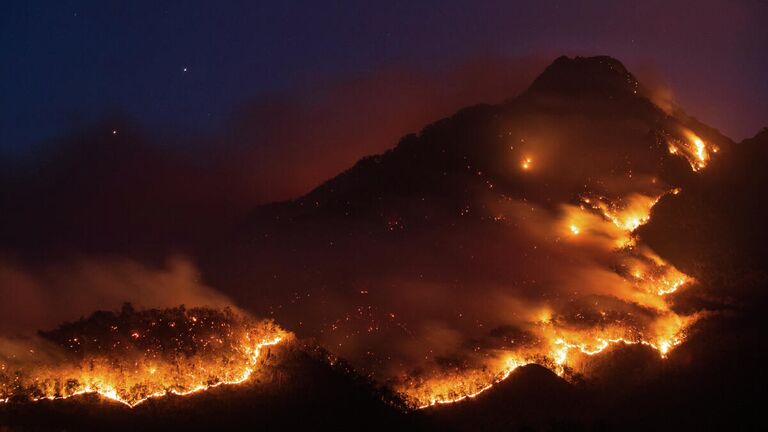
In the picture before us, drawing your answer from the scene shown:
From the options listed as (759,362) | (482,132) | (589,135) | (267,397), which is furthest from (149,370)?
(589,135)

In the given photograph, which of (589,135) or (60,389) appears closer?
(60,389)

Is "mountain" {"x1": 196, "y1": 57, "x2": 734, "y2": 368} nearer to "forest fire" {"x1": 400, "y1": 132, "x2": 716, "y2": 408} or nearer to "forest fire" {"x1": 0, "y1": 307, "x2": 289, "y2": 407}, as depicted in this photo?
"forest fire" {"x1": 400, "y1": 132, "x2": 716, "y2": 408}

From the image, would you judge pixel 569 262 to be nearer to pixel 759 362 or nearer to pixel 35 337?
pixel 759 362

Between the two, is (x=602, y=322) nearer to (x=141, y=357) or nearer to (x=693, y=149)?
(x=141, y=357)

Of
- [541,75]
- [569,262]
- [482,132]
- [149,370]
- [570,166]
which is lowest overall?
[149,370]

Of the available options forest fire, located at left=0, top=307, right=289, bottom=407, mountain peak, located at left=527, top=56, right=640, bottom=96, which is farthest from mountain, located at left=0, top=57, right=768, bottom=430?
mountain peak, located at left=527, top=56, right=640, bottom=96

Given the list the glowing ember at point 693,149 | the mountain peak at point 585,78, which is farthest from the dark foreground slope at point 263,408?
the mountain peak at point 585,78
